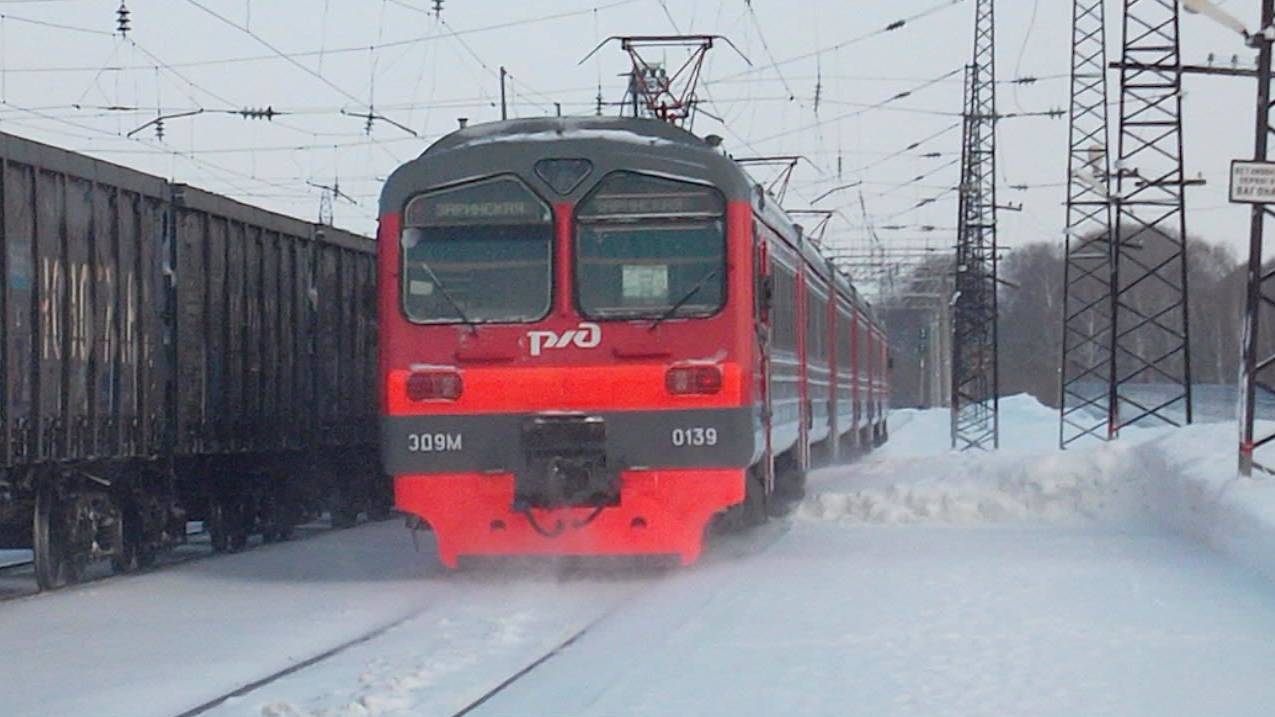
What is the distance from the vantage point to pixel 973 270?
1658 inches

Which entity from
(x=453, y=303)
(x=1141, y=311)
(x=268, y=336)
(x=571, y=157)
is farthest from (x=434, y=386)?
(x=1141, y=311)

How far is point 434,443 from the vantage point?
12703 millimetres

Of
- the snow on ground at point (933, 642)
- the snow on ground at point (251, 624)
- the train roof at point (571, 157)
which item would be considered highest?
the train roof at point (571, 157)

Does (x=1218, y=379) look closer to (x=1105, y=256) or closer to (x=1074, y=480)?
(x=1105, y=256)

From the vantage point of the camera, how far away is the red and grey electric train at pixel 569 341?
495 inches

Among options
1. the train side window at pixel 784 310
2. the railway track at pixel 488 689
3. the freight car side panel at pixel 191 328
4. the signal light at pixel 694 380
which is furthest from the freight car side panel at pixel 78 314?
the train side window at pixel 784 310

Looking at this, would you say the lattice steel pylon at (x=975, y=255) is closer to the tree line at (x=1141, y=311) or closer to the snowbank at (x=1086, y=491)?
the snowbank at (x=1086, y=491)

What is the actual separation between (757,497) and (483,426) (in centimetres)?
342

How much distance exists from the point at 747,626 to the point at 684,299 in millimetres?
3195

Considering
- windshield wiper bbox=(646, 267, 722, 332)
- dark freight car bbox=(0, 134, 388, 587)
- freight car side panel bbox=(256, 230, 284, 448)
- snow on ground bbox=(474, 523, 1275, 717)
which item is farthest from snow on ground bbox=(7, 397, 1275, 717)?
windshield wiper bbox=(646, 267, 722, 332)

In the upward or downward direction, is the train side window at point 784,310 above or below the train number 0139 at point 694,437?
above

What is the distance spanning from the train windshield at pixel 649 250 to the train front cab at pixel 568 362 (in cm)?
1

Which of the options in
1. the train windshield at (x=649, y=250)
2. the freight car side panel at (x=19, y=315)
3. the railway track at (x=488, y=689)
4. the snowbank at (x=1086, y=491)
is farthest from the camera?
the snowbank at (x=1086, y=491)

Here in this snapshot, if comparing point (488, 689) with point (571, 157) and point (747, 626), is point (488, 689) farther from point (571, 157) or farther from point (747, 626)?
point (571, 157)
